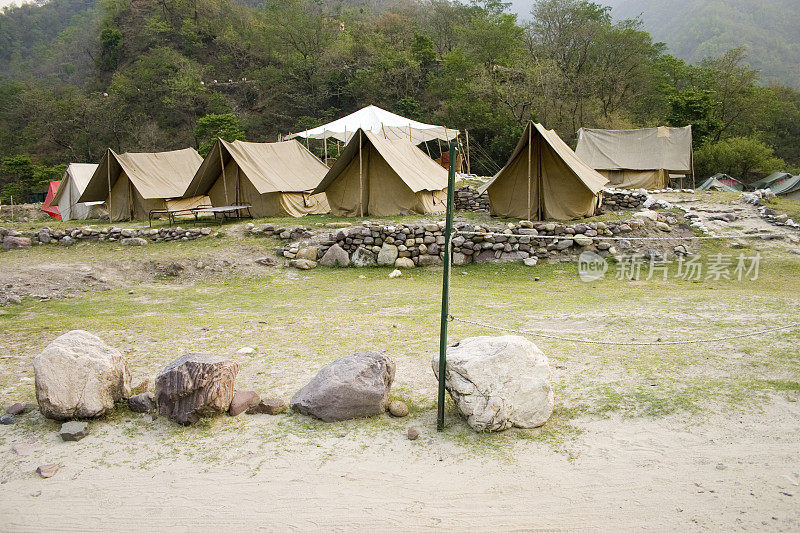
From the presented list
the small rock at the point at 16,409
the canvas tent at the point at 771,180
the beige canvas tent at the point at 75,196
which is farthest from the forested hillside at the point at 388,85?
the small rock at the point at 16,409

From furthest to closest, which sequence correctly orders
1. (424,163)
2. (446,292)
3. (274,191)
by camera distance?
(424,163) < (274,191) < (446,292)

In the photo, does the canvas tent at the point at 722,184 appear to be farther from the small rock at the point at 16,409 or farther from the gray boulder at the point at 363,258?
the small rock at the point at 16,409

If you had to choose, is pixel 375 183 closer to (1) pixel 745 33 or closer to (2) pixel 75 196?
(2) pixel 75 196

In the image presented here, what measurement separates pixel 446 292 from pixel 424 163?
43.6ft

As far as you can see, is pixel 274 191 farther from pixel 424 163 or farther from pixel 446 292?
pixel 446 292

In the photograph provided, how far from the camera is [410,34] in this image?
164ft

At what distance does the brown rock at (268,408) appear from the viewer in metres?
4.11

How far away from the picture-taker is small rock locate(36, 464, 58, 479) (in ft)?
11.2

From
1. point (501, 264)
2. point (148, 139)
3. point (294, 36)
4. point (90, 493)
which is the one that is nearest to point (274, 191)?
point (501, 264)

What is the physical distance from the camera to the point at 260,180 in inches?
615

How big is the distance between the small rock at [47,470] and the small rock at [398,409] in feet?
7.55

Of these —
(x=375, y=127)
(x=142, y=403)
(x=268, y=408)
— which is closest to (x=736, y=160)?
(x=375, y=127)

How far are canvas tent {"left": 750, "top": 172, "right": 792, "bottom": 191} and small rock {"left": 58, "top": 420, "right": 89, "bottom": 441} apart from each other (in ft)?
107

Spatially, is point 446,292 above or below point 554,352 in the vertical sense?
above
